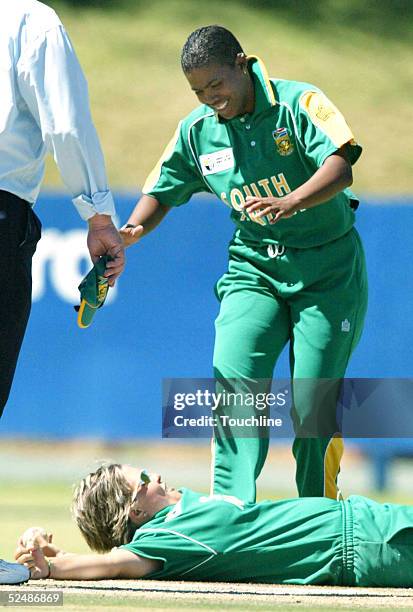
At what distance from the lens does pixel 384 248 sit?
9.06m

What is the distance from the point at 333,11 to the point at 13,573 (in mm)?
18409

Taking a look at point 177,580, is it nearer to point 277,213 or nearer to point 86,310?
point 86,310

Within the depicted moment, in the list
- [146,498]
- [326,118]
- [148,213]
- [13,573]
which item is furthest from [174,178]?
[13,573]

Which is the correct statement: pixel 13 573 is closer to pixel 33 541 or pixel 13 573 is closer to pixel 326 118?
pixel 33 541

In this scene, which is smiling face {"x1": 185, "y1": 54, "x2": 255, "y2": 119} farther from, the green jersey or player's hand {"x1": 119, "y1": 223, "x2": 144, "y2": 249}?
player's hand {"x1": 119, "y1": 223, "x2": 144, "y2": 249}

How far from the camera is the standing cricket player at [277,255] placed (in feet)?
16.6

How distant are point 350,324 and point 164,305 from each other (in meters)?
3.90

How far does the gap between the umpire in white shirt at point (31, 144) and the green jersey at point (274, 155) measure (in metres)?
1.17

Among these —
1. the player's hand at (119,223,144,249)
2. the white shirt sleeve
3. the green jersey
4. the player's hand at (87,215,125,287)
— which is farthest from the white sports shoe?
the green jersey

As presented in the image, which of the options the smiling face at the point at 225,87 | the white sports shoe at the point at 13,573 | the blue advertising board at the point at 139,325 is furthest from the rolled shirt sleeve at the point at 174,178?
the blue advertising board at the point at 139,325

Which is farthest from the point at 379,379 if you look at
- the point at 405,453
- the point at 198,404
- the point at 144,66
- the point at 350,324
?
the point at 144,66

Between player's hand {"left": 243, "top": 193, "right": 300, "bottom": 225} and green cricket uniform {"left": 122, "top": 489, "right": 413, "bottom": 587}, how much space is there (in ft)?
3.46

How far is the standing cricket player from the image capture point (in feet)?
16.6

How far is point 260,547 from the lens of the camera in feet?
14.5
